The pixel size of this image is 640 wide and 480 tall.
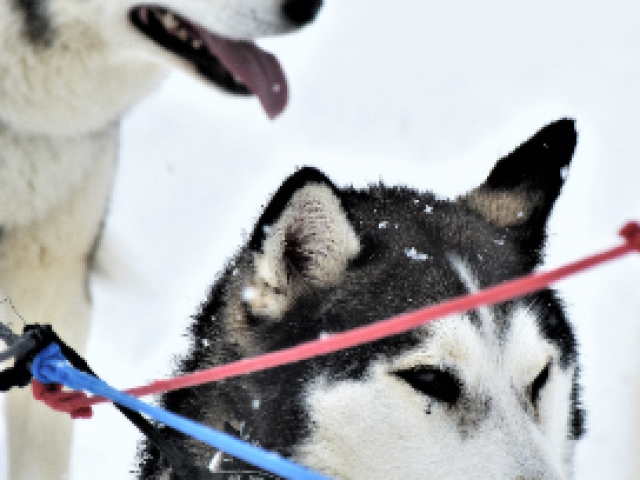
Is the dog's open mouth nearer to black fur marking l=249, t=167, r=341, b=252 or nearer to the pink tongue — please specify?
the pink tongue

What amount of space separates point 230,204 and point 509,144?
5.73ft

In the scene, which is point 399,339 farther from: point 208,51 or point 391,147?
point 391,147

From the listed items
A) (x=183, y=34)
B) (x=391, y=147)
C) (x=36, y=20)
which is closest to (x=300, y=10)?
(x=183, y=34)

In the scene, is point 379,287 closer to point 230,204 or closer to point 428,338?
point 428,338

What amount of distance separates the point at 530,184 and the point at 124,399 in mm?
1182

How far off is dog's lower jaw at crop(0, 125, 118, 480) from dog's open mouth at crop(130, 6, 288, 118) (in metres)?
0.65

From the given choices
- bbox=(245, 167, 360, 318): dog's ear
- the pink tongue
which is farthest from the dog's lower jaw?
bbox=(245, 167, 360, 318): dog's ear

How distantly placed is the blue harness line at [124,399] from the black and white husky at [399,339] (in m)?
0.25

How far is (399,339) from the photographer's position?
1855 millimetres

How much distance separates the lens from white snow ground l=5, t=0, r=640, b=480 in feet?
13.2

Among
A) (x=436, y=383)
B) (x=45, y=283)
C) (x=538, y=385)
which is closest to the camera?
(x=436, y=383)

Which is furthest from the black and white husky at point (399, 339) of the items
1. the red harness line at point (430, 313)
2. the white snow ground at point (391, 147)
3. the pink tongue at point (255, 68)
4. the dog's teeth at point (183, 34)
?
the white snow ground at point (391, 147)

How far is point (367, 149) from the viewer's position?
545 cm

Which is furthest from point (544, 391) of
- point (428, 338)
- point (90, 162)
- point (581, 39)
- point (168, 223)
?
point (581, 39)
